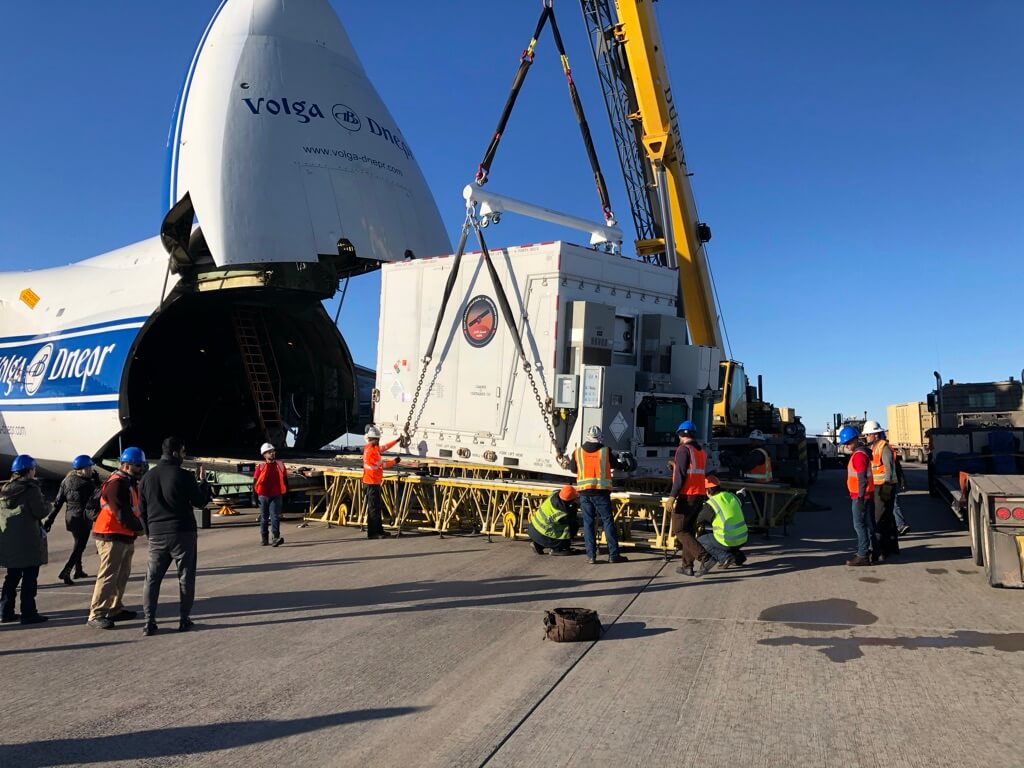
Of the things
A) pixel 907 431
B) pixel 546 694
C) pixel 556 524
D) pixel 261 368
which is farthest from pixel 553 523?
pixel 907 431

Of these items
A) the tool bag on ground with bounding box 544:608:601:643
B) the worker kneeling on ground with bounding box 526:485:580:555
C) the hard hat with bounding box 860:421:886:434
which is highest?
the hard hat with bounding box 860:421:886:434

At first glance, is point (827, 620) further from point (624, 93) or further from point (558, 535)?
point (624, 93)

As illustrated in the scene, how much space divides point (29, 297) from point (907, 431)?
3480 cm

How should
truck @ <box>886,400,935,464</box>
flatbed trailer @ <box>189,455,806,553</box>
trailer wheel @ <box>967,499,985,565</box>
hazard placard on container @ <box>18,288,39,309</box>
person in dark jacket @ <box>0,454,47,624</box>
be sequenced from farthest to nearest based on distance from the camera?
truck @ <box>886,400,935,464</box> < hazard placard on container @ <box>18,288,39,309</box> < flatbed trailer @ <box>189,455,806,553</box> < trailer wheel @ <box>967,499,985,565</box> < person in dark jacket @ <box>0,454,47,624</box>

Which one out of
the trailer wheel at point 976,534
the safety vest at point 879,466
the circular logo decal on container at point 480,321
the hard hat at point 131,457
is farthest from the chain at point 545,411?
the hard hat at point 131,457

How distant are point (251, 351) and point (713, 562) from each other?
1414 cm

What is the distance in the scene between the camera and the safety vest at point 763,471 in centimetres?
1175

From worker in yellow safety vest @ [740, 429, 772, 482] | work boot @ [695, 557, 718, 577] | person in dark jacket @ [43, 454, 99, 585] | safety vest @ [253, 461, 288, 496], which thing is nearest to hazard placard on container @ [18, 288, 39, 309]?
safety vest @ [253, 461, 288, 496]

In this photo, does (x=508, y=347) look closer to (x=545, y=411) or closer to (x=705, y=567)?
(x=545, y=411)

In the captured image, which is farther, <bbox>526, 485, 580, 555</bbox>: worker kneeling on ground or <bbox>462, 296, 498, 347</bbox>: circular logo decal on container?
<bbox>462, 296, 498, 347</bbox>: circular logo decal on container

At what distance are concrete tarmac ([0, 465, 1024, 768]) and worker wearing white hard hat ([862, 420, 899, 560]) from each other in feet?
1.87

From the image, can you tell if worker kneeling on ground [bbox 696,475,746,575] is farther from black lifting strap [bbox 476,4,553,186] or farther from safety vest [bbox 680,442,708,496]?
black lifting strap [bbox 476,4,553,186]

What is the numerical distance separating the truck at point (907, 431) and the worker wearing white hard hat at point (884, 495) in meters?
24.3

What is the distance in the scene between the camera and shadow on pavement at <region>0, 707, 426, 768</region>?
12.5 ft
